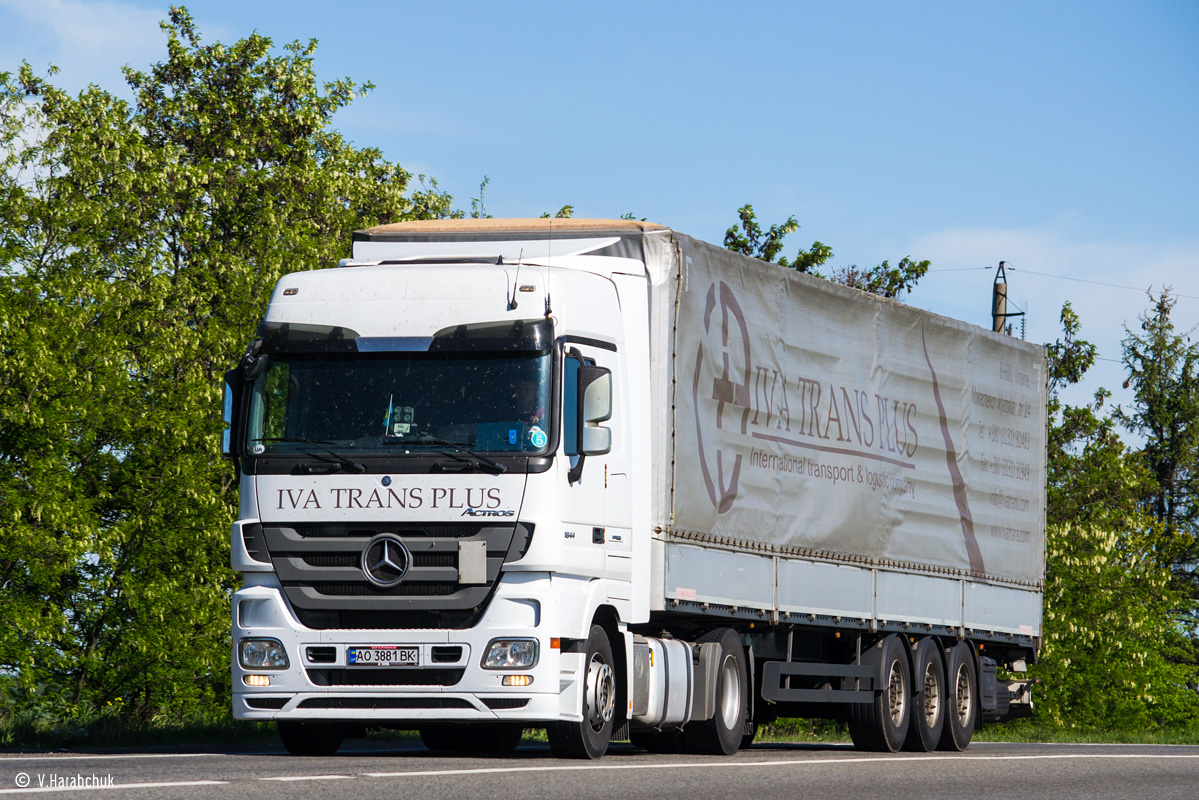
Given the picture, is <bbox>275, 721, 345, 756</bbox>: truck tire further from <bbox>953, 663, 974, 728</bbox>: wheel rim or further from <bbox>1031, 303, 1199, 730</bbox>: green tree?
<bbox>1031, 303, 1199, 730</bbox>: green tree

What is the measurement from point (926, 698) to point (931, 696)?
12 centimetres

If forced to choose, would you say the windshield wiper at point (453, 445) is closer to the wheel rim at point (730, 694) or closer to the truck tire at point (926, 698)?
the wheel rim at point (730, 694)

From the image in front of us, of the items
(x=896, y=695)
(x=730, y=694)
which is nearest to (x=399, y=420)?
(x=730, y=694)

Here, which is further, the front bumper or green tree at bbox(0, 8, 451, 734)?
green tree at bbox(0, 8, 451, 734)

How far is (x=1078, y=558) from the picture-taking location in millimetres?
45562

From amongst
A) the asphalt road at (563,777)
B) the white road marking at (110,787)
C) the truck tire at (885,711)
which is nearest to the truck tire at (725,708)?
the asphalt road at (563,777)

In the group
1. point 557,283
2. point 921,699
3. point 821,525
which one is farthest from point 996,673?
point 557,283

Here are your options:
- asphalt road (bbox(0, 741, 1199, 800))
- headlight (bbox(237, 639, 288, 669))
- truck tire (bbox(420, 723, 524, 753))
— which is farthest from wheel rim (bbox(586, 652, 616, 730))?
truck tire (bbox(420, 723, 524, 753))

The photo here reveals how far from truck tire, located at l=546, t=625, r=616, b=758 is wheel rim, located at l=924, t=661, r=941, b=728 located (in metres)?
6.09

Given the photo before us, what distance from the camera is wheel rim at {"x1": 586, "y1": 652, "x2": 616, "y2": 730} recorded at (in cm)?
1273

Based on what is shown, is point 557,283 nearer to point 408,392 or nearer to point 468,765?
point 408,392

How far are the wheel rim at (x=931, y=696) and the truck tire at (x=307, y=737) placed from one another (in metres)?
7.02

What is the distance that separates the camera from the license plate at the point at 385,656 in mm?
12102

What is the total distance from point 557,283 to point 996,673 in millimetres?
9654
